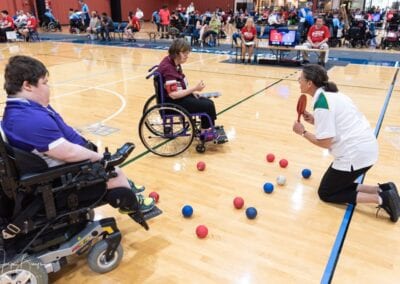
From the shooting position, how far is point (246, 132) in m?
3.89

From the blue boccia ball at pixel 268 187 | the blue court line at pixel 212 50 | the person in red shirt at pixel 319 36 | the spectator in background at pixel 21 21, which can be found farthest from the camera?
the spectator in background at pixel 21 21

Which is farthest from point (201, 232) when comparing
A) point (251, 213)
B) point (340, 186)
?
point (340, 186)

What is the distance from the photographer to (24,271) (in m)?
1.53

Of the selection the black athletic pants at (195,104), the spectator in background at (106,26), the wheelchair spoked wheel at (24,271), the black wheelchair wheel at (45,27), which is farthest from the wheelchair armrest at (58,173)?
the black wheelchair wheel at (45,27)

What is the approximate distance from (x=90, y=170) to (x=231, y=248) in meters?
0.94

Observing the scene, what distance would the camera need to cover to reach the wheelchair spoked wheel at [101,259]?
5.80 feet

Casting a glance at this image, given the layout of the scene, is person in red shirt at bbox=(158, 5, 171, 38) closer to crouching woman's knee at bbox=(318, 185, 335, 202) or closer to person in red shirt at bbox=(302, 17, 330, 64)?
person in red shirt at bbox=(302, 17, 330, 64)

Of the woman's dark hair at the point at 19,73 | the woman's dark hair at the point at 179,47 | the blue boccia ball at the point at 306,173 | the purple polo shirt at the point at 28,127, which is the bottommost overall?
the blue boccia ball at the point at 306,173

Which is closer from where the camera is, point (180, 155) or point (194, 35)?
point (180, 155)

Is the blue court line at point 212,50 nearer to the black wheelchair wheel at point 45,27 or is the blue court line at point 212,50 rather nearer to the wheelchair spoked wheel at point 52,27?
the wheelchair spoked wheel at point 52,27

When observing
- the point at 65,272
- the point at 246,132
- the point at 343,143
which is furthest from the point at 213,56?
the point at 65,272

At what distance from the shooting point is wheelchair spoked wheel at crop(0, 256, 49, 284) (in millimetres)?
1508

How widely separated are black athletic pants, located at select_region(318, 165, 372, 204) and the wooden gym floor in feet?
0.25

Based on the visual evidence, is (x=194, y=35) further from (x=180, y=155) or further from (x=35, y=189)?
(x=35, y=189)
